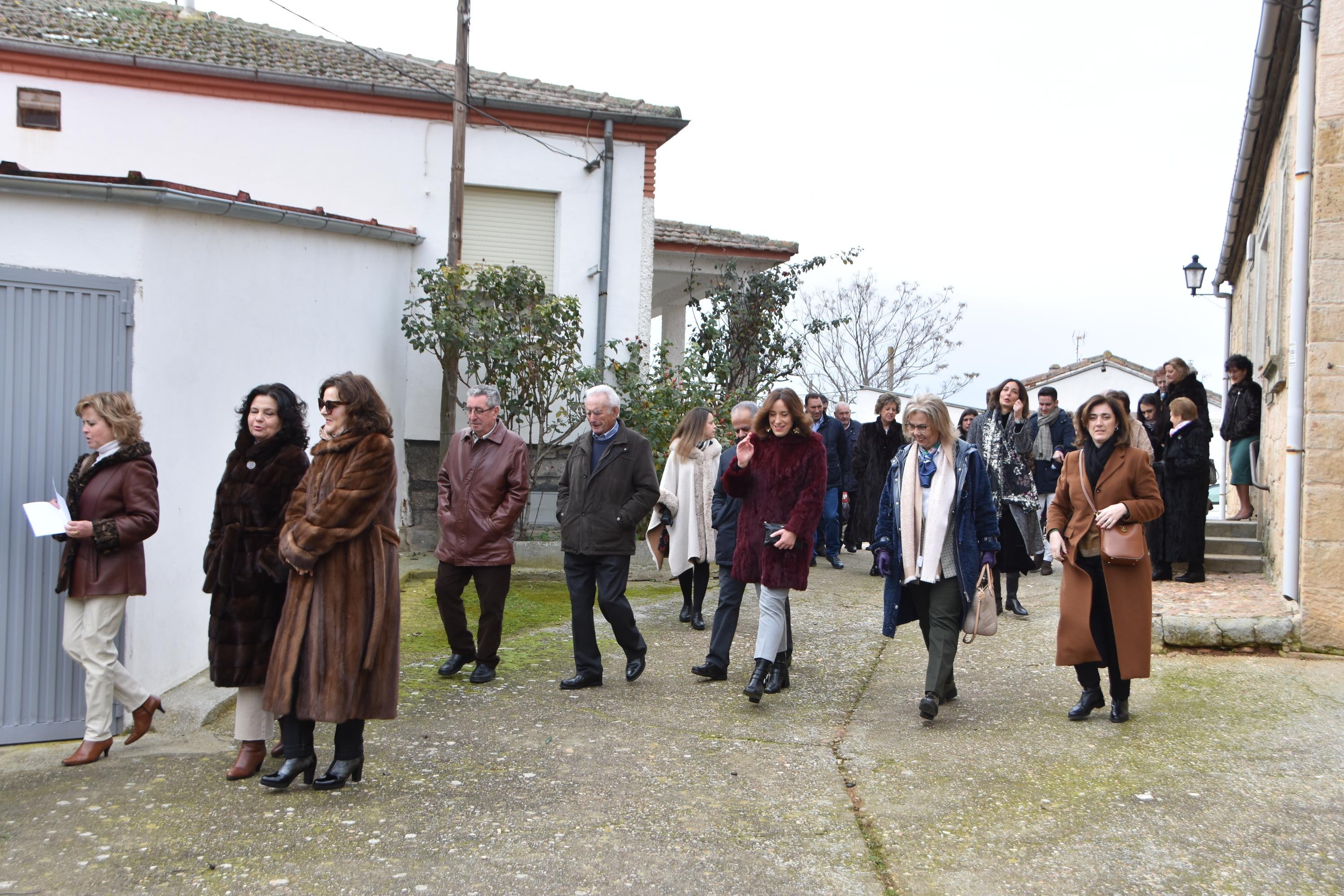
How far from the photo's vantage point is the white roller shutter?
12859 millimetres

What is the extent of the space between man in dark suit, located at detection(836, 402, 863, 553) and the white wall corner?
8.04 ft

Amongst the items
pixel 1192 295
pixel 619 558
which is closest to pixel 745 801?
pixel 619 558

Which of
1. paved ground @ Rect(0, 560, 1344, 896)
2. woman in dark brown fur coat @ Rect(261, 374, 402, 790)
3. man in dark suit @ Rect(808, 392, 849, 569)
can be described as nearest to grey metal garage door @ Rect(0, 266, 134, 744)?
paved ground @ Rect(0, 560, 1344, 896)

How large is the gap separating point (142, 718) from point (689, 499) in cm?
413

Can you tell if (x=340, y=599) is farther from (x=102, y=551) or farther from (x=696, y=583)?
(x=696, y=583)

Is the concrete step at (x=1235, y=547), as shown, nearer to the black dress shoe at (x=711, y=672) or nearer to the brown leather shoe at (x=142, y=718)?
→ the black dress shoe at (x=711, y=672)

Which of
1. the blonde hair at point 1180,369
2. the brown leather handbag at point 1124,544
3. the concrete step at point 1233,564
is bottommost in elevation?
the concrete step at point 1233,564

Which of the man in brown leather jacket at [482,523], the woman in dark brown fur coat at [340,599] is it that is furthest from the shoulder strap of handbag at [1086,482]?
the woman in dark brown fur coat at [340,599]

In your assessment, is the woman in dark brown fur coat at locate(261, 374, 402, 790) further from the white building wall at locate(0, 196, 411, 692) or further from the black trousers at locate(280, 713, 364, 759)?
the white building wall at locate(0, 196, 411, 692)

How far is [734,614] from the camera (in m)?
6.71

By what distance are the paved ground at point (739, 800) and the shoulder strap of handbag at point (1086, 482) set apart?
3.70 ft

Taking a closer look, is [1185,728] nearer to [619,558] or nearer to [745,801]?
[745,801]

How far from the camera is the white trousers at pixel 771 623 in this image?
6.29m

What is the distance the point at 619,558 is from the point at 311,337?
3147mm
